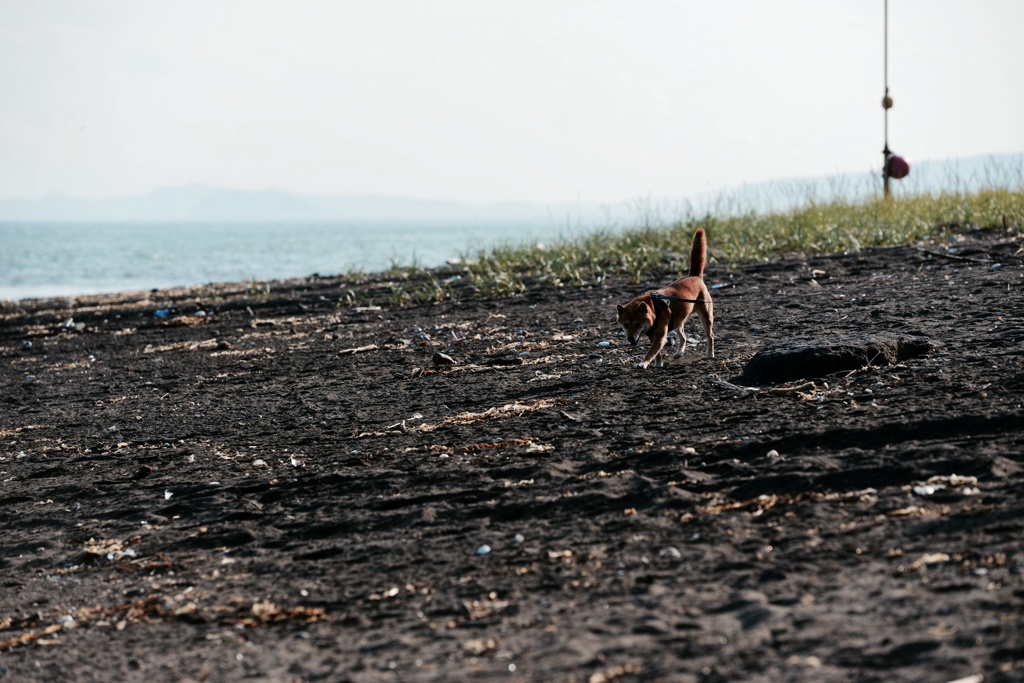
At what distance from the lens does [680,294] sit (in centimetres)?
716

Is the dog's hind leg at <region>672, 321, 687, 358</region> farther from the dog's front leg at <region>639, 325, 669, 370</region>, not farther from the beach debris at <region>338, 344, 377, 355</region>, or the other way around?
the beach debris at <region>338, 344, 377, 355</region>

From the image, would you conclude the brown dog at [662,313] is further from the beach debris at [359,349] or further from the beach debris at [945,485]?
the beach debris at [945,485]

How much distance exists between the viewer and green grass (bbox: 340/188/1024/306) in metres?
12.3

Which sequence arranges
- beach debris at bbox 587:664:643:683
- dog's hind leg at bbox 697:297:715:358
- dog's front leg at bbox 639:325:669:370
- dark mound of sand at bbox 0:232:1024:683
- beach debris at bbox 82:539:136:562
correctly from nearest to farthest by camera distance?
beach debris at bbox 587:664:643:683 → dark mound of sand at bbox 0:232:1024:683 → beach debris at bbox 82:539:136:562 → dog's front leg at bbox 639:325:669:370 → dog's hind leg at bbox 697:297:715:358

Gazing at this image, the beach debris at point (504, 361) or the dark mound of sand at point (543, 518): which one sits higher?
the beach debris at point (504, 361)

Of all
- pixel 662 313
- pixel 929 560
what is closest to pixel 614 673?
pixel 929 560

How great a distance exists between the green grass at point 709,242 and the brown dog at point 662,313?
173 inches

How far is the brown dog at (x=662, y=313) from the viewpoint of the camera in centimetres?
692

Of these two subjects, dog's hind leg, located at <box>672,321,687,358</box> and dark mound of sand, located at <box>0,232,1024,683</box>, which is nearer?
dark mound of sand, located at <box>0,232,1024,683</box>

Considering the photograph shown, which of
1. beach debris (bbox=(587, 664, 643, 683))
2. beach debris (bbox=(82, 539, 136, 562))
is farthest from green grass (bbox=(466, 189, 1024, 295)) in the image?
beach debris (bbox=(587, 664, 643, 683))

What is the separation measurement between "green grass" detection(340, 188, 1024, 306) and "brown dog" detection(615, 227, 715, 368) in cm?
438

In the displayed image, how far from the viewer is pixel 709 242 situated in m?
13.7

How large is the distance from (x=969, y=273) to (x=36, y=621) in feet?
27.6

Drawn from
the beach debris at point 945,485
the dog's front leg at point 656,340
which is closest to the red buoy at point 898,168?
the dog's front leg at point 656,340
